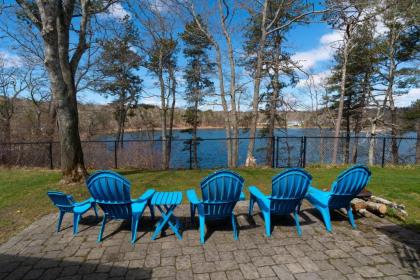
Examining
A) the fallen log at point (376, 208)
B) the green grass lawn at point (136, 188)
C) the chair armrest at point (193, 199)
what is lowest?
the green grass lawn at point (136, 188)

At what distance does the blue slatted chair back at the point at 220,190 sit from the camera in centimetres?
289

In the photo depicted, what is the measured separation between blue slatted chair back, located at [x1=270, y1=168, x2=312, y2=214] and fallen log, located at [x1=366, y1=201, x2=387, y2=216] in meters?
1.57

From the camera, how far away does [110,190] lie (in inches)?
114

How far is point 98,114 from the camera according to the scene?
65.6ft

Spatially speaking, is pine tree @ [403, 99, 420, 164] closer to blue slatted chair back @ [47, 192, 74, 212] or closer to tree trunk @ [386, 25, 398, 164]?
tree trunk @ [386, 25, 398, 164]

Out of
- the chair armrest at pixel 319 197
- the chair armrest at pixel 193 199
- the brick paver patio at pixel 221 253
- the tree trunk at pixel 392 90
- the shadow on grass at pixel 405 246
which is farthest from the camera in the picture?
the tree trunk at pixel 392 90

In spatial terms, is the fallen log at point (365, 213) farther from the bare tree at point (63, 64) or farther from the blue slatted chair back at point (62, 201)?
the bare tree at point (63, 64)

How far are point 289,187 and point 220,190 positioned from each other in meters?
0.91

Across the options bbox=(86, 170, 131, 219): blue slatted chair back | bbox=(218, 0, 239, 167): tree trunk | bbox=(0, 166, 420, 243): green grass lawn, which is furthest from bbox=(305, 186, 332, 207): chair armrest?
bbox=(218, 0, 239, 167): tree trunk

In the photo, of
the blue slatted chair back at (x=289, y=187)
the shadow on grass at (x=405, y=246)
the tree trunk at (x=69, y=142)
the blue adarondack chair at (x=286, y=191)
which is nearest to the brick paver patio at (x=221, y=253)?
the shadow on grass at (x=405, y=246)

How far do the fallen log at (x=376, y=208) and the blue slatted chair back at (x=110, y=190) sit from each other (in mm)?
3698

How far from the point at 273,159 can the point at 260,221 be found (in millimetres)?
5700

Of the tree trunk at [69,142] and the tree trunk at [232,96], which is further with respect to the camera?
the tree trunk at [232,96]

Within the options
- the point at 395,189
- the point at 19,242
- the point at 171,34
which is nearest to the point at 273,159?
the point at 395,189
